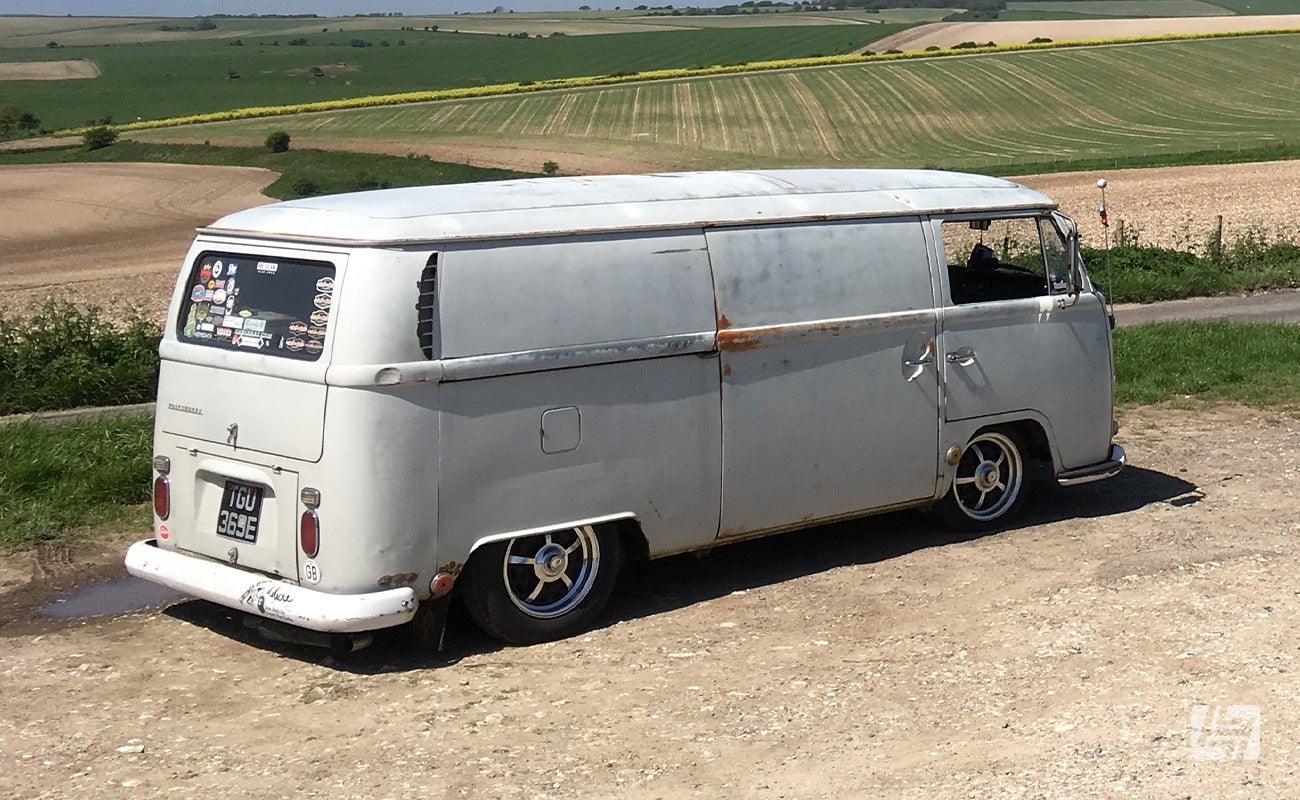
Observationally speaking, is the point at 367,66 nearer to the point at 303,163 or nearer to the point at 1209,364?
the point at 303,163

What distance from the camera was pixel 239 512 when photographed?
6730mm

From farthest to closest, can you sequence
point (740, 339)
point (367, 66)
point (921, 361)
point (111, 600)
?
1. point (367, 66)
2. point (921, 361)
3. point (111, 600)
4. point (740, 339)

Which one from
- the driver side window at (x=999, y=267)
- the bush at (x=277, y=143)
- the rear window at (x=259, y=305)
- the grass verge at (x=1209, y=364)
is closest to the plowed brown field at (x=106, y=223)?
the bush at (x=277, y=143)

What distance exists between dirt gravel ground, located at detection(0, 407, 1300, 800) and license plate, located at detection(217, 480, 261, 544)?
61 centimetres

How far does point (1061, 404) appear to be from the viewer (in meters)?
8.64

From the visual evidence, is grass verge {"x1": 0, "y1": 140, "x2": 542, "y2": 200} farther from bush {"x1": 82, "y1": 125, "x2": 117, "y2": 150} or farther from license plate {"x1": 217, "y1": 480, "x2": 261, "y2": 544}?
license plate {"x1": 217, "y1": 480, "x2": 261, "y2": 544}

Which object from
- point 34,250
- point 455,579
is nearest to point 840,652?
point 455,579

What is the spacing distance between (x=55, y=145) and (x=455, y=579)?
6548cm

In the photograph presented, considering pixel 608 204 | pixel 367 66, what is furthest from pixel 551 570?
pixel 367 66

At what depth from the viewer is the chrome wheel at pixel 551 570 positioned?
273 inches

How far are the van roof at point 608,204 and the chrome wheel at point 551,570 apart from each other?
1415 mm

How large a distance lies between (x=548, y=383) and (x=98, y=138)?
6178 centimetres

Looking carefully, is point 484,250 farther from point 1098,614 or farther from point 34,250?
point 34,250

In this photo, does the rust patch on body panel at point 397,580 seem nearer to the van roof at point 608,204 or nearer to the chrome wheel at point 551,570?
the chrome wheel at point 551,570
